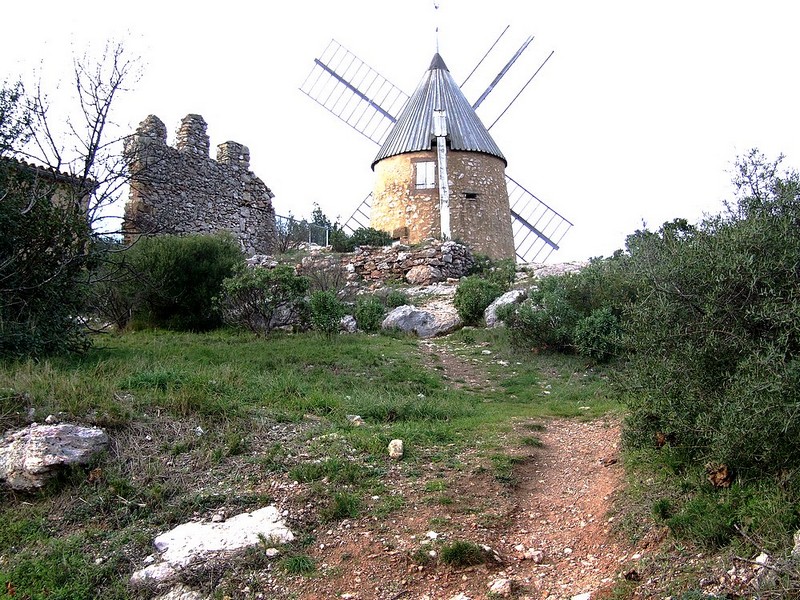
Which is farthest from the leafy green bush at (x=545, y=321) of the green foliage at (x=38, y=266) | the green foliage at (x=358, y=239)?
the green foliage at (x=358, y=239)

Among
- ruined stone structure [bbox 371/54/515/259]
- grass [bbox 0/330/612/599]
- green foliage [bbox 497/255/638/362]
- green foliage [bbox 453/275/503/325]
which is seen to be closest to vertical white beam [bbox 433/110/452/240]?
ruined stone structure [bbox 371/54/515/259]

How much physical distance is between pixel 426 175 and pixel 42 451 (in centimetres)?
1557

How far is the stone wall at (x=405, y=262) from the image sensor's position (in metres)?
16.5

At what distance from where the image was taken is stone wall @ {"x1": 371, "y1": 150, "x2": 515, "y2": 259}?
1945 cm

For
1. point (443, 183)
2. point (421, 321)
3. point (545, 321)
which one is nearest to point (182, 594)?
point (545, 321)

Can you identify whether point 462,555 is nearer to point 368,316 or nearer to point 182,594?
point 182,594

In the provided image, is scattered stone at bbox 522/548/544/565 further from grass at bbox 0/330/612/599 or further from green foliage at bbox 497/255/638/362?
green foliage at bbox 497/255/638/362

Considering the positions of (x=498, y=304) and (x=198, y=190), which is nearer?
(x=498, y=304)

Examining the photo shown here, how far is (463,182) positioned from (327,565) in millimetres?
16314

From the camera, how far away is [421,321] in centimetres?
1243

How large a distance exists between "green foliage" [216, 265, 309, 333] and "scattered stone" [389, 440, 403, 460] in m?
5.50

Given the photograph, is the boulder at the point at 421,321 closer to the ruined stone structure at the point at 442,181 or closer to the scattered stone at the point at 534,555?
the ruined stone structure at the point at 442,181

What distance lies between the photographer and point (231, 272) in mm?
11750

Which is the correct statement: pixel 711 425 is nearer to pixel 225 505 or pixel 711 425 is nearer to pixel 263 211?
pixel 225 505
